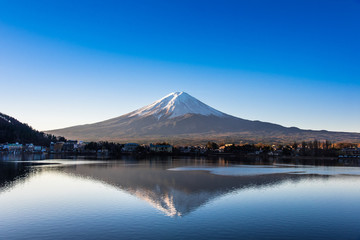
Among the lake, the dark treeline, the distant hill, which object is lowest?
the lake

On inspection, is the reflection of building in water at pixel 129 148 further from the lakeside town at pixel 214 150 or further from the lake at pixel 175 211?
the lake at pixel 175 211

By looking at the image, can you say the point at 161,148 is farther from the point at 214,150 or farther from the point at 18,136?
the point at 18,136

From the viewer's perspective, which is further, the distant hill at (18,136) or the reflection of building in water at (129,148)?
the reflection of building in water at (129,148)

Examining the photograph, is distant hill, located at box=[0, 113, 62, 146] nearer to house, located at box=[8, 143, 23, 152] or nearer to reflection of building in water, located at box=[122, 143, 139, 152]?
house, located at box=[8, 143, 23, 152]

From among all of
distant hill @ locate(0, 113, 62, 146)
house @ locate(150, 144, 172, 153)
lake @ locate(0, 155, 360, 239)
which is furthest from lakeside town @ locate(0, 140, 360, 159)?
lake @ locate(0, 155, 360, 239)

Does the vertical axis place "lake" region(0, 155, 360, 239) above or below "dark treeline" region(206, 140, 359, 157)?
below

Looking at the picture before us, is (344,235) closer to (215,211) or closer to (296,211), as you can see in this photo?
(296,211)

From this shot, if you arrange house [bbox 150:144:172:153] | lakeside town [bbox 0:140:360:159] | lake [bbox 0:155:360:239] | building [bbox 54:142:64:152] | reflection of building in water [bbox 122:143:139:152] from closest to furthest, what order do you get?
lake [bbox 0:155:360:239], lakeside town [bbox 0:140:360:159], house [bbox 150:144:172:153], reflection of building in water [bbox 122:143:139:152], building [bbox 54:142:64:152]

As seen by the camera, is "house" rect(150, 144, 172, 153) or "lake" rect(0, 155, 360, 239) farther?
"house" rect(150, 144, 172, 153)

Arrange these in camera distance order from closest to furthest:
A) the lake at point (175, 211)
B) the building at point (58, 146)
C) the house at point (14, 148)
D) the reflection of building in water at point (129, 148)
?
the lake at point (175, 211)
the house at point (14, 148)
the reflection of building in water at point (129, 148)
the building at point (58, 146)

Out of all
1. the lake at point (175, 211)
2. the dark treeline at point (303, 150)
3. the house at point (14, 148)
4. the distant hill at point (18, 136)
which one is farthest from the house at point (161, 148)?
the lake at point (175, 211)

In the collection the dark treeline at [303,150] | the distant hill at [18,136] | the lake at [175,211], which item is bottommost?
the lake at [175,211]

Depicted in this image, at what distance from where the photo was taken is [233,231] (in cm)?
1259

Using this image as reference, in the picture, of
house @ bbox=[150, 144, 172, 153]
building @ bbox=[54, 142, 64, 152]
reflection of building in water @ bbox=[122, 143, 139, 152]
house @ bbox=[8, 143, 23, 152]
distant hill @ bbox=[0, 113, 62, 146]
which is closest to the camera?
house @ bbox=[8, 143, 23, 152]
